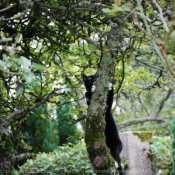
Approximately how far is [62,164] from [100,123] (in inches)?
108

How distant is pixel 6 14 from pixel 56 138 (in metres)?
5.57

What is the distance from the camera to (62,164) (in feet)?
16.1

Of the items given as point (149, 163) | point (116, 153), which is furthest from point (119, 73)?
point (149, 163)

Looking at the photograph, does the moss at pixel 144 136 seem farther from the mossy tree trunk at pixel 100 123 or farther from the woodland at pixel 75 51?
the mossy tree trunk at pixel 100 123

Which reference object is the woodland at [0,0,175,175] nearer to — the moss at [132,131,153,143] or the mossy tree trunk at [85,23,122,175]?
the mossy tree trunk at [85,23,122,175]

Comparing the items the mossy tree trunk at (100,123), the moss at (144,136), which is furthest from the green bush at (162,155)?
the mossy tree trunk at (100,123)

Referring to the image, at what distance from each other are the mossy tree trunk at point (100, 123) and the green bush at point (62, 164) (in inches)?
95.8

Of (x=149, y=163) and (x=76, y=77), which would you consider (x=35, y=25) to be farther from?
(x=149, y=163)

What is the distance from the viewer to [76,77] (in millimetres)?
2936

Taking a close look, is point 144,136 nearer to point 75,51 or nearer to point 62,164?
point 62,164

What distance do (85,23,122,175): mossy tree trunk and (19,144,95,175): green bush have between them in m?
2.43

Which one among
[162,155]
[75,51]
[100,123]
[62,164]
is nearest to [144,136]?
[162,155]

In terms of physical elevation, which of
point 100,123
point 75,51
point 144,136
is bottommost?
point 144,136

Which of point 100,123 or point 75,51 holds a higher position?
point 75,51
